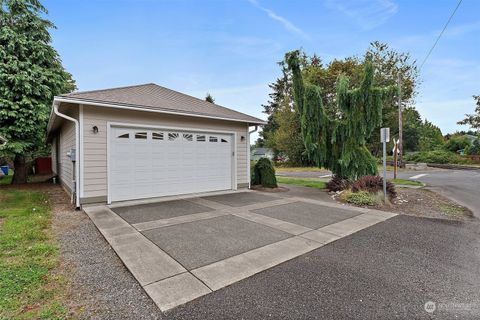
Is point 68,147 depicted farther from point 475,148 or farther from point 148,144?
point 475,148

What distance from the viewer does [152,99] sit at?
756 centimetres

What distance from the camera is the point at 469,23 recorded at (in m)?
8.94

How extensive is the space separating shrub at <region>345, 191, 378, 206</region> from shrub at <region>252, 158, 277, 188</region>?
10.6 feet

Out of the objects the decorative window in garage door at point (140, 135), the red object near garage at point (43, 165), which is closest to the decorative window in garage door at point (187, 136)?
the decorative window in garage door at point (140, 135)

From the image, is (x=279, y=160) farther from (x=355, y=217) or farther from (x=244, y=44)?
(x=355, y=217)

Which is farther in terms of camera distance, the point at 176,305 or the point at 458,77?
the point at 458,77

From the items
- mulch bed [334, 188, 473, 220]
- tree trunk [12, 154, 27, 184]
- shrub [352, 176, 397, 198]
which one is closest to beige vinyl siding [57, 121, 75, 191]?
tree trunk [12, 154, 27, 184]

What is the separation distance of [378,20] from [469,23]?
330 cm

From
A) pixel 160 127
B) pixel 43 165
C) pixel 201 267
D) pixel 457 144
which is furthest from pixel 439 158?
pixel 43 165

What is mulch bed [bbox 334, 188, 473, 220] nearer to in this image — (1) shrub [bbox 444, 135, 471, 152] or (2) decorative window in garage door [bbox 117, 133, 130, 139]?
(2) decorative window in garage door [bbox 117, 133, 130, 139]

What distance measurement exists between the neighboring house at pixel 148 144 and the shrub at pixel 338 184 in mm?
3250

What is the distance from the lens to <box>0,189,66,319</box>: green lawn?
2104 mm

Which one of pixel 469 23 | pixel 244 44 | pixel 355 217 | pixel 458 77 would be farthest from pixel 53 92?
pixel 458 77

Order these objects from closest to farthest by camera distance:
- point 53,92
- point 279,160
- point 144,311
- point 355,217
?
point 144,311 < point 355,217 < point 53,92 < point 279,160
